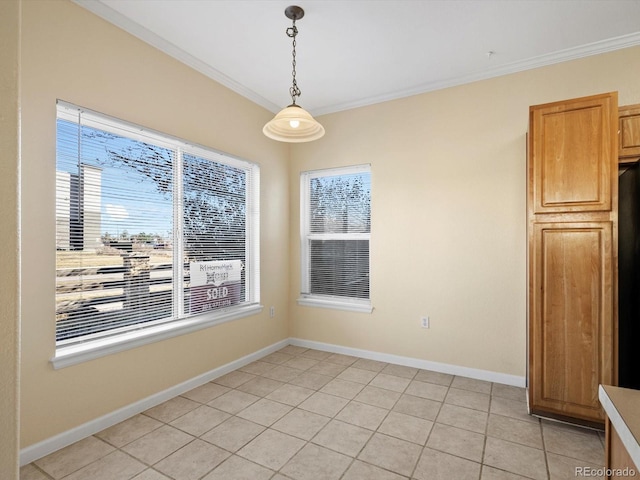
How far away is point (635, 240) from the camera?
2.38 metres

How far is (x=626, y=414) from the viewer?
926mm

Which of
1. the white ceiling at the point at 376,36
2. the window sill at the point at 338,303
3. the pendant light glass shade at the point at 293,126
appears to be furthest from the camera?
the window sill at the point at 338,303

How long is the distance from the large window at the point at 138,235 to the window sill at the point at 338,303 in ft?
2.98

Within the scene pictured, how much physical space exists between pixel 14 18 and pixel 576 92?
3.74m

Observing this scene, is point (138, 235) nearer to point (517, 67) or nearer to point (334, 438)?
point (334, 438)

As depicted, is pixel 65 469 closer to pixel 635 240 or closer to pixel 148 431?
pixel 148 431

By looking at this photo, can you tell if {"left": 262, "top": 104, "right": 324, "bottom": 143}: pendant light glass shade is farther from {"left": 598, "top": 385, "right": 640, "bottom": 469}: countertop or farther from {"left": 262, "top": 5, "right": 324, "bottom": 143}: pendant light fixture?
{"left": 598, "top": 385, "right": 640, "bottom": 469}: countertop

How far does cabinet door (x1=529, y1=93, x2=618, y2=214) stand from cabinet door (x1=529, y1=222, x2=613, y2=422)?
0.18 meters

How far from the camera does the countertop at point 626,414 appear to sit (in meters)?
0.82

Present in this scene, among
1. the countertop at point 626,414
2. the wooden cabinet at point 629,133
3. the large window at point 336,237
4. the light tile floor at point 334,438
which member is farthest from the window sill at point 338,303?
the countertop at point 626,414

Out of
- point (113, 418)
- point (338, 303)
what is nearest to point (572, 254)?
point (338, 303)

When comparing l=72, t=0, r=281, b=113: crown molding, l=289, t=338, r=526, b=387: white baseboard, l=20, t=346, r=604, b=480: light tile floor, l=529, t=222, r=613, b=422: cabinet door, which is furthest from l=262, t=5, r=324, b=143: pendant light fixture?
l=289, t=338, r=526, b=387: white baseboard

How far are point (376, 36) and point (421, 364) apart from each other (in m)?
3.19

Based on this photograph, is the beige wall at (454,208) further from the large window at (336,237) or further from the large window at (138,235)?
the large window at (138,235)
